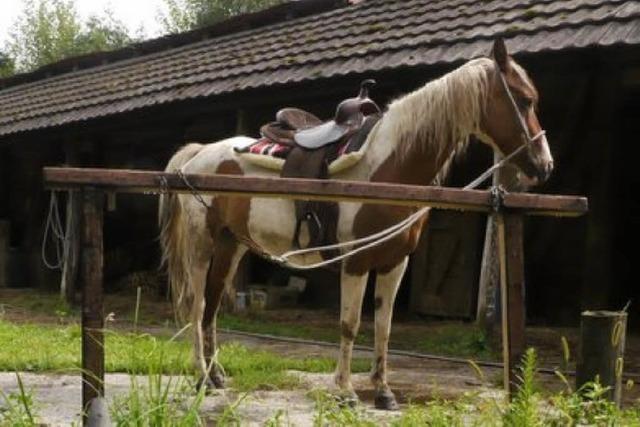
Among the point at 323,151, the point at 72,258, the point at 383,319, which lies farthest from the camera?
the point at 72,258

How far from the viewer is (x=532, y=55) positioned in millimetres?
7020

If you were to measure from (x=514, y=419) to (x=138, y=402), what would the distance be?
4.10 ft

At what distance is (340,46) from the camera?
917cm

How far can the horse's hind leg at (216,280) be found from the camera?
586 cm

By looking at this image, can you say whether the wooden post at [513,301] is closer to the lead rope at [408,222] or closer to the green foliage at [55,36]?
the lead rope at [408,222]

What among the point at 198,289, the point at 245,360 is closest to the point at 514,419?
the point at 198,289

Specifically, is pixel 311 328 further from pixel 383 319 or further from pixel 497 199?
pixel 497 199

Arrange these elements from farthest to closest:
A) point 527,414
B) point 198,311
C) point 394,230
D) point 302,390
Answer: point 198,311 → point 302,390 → point 394,230 → point 527,414

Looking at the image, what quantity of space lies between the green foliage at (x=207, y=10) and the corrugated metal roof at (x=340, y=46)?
20077 mm

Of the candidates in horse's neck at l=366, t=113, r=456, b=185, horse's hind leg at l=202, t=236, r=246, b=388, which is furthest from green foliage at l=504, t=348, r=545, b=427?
horse's hind leg at l=202, t=236, r=246, b=388

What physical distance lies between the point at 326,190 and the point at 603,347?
1.20 m

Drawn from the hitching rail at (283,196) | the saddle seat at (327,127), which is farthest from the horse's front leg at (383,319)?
the hitching rail at (283,196)

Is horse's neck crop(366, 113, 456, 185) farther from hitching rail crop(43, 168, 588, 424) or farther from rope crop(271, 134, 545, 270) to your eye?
hitching rail crop(43, 168, 588, 424)

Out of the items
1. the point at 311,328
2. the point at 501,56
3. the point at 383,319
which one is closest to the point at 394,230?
the point at 383,319
